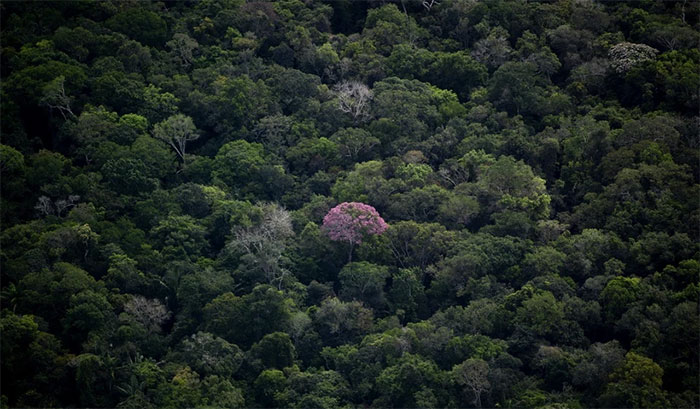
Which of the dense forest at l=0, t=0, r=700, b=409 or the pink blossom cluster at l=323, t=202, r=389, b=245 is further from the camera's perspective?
the pink blossom cluster at l=323, t=202, r=389, b=245

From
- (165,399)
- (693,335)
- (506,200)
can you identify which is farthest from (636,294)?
(165,399)

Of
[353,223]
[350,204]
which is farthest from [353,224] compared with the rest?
[350,204]

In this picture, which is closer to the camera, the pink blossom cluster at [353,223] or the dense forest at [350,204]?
the dense forest at [350,204]

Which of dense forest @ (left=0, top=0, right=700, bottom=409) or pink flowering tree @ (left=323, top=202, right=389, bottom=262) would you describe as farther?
pink flowering tree @ (left=323, top=202, right=389, bottom=262)

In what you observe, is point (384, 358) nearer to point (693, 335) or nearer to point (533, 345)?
point (533, 345)
